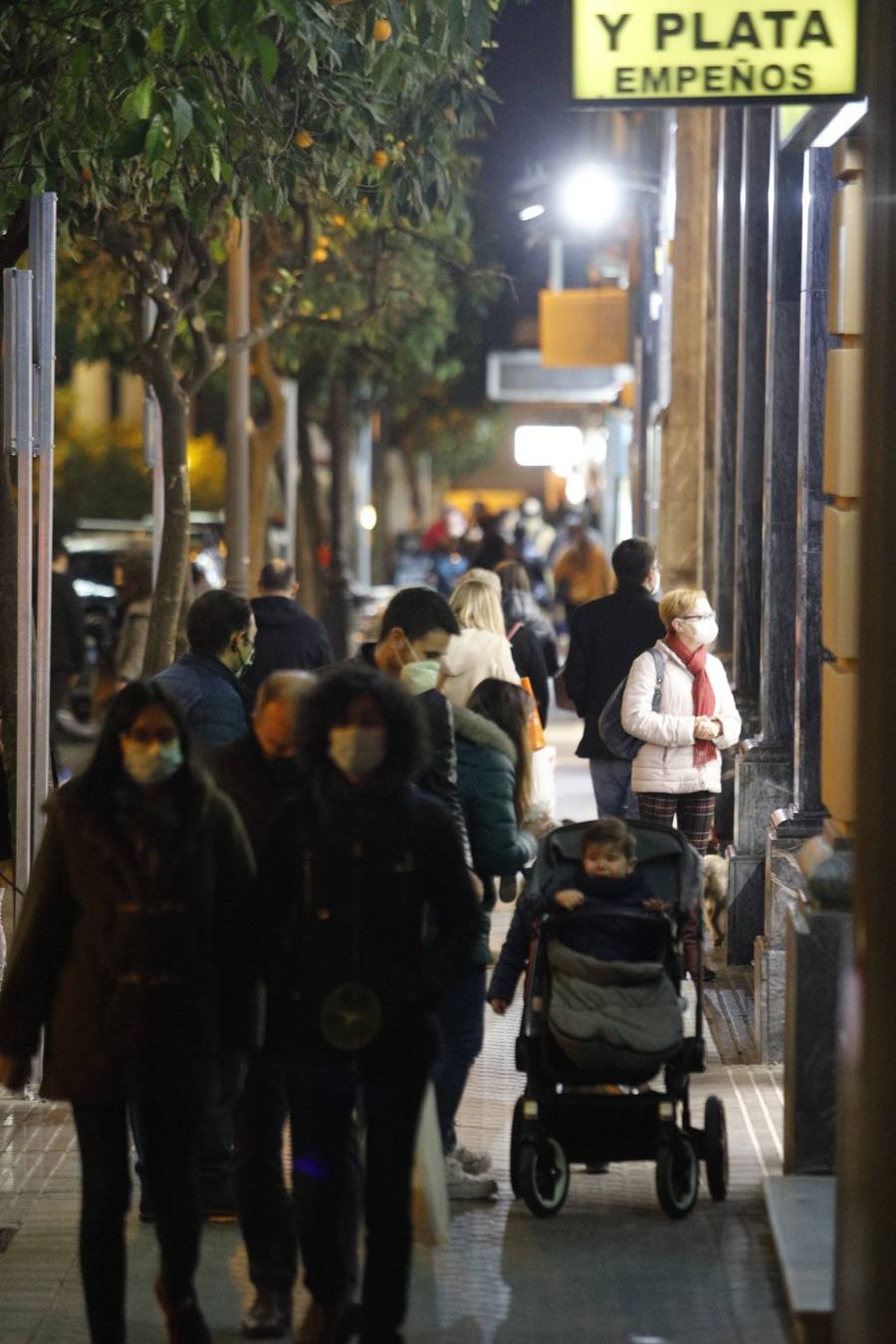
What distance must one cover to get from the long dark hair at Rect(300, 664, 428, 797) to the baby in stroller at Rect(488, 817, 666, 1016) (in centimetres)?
188

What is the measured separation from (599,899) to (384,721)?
2080mm

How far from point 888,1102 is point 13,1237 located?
→ 3.69 meters

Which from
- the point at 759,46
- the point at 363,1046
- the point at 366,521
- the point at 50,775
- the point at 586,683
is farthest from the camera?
the point at 366,521

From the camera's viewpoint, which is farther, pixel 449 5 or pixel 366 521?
pixel 366 521

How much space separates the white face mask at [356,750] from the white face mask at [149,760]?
39 centimetres

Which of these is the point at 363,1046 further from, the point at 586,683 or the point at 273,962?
the point at 586,683

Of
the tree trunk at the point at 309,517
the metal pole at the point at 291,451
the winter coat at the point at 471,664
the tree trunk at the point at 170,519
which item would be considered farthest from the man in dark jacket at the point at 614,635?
the tree trunk at the point at 309,517

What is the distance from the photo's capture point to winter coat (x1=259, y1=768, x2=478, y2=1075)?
5695 mm

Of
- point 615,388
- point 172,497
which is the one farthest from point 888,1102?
point 615,388

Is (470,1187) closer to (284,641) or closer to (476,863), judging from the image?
(476,863)

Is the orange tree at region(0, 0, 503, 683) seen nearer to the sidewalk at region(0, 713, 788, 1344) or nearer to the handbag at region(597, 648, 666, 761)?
the handbag at region(597, 648, 666, 761)

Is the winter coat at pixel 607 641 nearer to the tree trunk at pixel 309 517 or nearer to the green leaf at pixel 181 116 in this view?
the green leaf at pixel 181 116

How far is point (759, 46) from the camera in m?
7.37

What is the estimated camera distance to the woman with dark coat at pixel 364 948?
570cm
